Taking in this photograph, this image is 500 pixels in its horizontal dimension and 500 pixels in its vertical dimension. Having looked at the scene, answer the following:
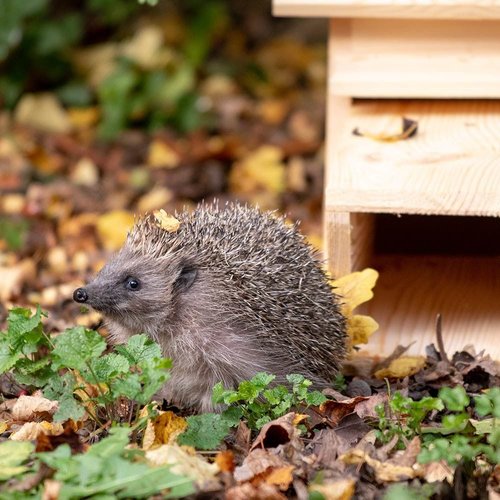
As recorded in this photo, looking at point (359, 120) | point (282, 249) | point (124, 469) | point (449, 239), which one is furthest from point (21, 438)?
point (449, 239)

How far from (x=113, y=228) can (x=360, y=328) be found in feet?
10.9

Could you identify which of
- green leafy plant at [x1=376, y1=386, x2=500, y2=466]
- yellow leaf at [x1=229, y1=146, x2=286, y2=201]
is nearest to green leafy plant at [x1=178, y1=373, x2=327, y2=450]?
green leafy plant at [x1=376, y1=386, x2=500, y2=466]

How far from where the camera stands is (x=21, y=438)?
14.3ft

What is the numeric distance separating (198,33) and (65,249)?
3.71 metres

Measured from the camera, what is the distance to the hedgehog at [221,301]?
15.7 ft

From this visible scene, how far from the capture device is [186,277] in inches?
193

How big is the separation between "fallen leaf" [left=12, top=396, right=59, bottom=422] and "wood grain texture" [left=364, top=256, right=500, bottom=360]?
1.89 metres

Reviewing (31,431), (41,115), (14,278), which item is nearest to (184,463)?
(31,431)

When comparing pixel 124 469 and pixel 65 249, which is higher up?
pixel 65 249

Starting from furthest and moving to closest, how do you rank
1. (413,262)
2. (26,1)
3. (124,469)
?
(26,1) < (413,262) < (124,469)

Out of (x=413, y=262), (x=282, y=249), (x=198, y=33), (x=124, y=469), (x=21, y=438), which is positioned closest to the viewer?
(x=124, y=469)

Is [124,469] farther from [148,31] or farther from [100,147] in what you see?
[148,31]

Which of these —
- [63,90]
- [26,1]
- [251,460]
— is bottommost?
[251,460]

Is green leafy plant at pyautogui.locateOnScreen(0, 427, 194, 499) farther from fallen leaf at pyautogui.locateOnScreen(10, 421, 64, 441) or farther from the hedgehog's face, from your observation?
the hedgehog's face
